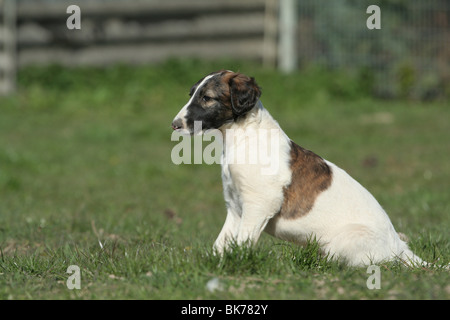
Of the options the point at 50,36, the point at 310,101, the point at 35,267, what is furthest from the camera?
the point at 50,36

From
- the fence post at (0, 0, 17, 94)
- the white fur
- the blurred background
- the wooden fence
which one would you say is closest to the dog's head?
the white fur

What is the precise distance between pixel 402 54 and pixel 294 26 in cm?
268

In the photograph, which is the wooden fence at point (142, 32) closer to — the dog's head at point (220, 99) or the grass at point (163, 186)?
the grass at point (163, 186)

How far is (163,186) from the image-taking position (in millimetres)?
→ 9867

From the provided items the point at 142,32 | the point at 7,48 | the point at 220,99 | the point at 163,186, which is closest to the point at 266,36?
the point at 142,32

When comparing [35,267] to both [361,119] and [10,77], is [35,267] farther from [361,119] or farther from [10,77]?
[10,77]

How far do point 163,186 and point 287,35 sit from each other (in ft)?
26.1

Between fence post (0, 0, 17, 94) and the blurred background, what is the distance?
17.4 inches

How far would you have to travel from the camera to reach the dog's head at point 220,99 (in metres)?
4.76

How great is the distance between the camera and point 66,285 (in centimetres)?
438

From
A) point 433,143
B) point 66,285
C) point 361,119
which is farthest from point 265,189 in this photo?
point 361,119

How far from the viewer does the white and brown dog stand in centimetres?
468

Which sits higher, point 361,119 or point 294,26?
point 294,26
